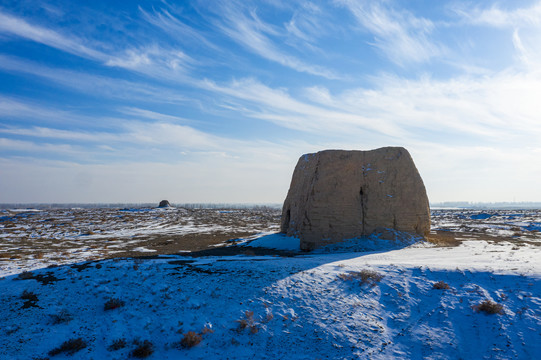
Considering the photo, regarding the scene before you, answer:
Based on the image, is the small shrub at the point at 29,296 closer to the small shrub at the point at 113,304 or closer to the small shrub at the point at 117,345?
the small shrub at the point at 113,304

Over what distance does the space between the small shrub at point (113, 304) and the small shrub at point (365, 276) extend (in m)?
6.60

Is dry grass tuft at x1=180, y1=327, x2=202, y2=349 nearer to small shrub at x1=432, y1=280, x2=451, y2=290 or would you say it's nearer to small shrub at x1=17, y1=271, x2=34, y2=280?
small shrub at x1=17, y1=271, x2=34, y2=280

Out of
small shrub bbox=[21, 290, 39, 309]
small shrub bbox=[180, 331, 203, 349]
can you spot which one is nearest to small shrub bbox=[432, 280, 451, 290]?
small shrub bbox=[180, 331, 203, 349]

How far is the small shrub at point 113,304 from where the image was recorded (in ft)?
27.7

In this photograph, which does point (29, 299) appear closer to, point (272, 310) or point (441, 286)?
point (272, 310)

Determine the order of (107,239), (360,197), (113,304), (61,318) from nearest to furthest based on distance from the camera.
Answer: (61,318)
(113,304)
(360,197)
(107,239)

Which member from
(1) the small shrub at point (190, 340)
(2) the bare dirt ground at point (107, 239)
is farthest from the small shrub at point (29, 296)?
(2) the bare dirt ground at point (107, 239)

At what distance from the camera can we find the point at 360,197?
59.1 feet

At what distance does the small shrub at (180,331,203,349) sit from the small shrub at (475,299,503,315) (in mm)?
7537

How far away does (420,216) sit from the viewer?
59.9 feet

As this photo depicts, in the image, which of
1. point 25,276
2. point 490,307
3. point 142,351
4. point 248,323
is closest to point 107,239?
point 25,276

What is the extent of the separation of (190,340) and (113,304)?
2.67 metres

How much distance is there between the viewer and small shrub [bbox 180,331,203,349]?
24.0 feet

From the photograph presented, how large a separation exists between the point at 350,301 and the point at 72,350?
7.02 meters
